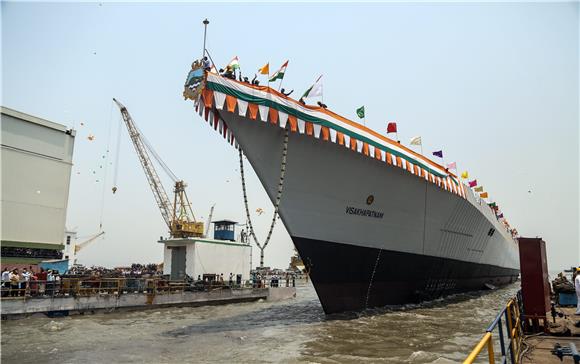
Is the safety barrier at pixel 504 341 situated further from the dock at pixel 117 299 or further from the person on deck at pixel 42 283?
the person on deck at pixel 42 283

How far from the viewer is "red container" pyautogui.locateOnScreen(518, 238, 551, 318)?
27.1ft

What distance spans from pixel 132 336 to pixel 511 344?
10.9 meters

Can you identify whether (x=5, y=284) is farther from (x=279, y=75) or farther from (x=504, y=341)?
(x=504, y=341)

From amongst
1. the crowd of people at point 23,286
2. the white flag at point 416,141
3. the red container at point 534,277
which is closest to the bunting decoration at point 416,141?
the white flag at point 416,141

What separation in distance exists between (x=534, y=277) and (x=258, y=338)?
715 centimetres

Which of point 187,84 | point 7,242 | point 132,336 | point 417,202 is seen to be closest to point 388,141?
point 417,202

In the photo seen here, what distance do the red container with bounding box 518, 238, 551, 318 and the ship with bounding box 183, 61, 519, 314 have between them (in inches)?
214

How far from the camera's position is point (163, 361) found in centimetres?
882

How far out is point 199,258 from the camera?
26.5m

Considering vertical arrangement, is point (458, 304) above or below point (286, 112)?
below

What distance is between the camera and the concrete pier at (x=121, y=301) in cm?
1641

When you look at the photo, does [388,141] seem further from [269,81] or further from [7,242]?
[7,242]

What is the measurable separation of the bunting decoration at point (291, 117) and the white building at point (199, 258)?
16.0 meters

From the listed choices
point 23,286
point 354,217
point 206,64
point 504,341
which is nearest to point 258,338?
point 354,217
